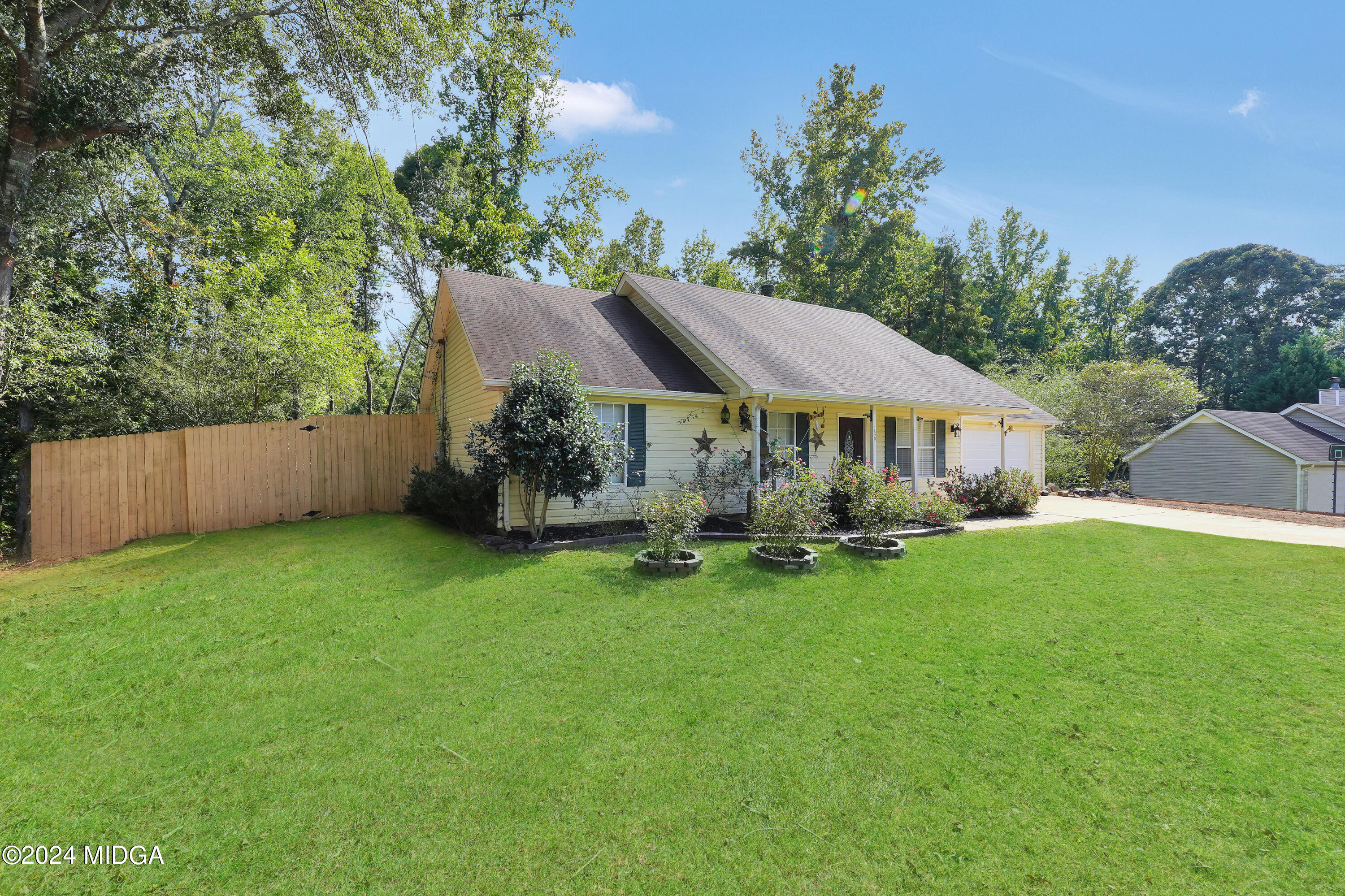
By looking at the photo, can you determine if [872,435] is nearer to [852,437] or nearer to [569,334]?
[852,437]

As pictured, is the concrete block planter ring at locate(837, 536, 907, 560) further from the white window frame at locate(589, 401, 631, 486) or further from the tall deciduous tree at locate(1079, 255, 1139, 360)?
the tall deciduous tree at locate(1079, 255, 1139, 360)

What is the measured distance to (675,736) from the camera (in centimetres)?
349

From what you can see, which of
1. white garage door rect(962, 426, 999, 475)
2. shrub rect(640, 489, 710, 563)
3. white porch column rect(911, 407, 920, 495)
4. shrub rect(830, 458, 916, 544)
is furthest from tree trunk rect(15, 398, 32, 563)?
white garage door rect(962, 426, 999, 475)

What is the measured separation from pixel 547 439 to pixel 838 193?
26.0 meters

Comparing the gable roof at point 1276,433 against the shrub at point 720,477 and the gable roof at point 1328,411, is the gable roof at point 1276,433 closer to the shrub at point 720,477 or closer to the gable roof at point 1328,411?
the gable roof at point 1328,411

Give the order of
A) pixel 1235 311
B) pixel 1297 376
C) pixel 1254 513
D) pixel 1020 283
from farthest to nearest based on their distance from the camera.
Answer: pixel 1235 311
pixel 1020 283
pixel 1297 376
pixel 1254 513

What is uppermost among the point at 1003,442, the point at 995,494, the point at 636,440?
the point at 636,440

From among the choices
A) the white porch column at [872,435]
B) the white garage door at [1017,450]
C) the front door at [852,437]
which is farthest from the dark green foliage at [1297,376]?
the white porch column at [872,435]

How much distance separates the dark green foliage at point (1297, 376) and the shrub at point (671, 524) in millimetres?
44084

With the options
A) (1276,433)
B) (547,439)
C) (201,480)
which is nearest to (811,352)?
(547,439)

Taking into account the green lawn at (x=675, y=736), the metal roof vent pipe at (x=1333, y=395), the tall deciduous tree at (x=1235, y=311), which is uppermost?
the tall deciduous tree at (x=1235, y=311)

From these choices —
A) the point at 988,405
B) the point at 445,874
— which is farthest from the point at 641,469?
the point at 988,405

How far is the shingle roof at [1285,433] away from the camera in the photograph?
18.9 m

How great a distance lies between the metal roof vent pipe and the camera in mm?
25125
